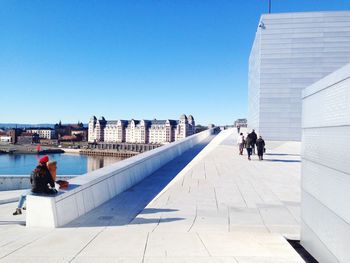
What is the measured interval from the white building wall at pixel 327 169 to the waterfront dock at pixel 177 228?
475mm

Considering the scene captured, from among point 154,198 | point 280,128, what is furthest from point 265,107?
point 154,198

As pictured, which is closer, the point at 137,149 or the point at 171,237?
the point at 171,237

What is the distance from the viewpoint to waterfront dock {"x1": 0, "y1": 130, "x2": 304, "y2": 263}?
163 inches

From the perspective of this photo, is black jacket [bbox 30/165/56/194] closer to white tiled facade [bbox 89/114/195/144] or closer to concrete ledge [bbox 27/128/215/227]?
concrete ledge [bbox 27/128/215/227]

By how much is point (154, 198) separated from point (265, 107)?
26.7 m

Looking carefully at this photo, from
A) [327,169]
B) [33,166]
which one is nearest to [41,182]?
[327,169]

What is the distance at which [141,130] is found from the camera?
15562cm

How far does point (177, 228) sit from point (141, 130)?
5950 inches

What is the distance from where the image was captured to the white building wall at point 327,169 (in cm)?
361

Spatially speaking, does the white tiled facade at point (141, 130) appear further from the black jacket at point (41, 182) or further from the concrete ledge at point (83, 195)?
the black jacket at point (41, 182)

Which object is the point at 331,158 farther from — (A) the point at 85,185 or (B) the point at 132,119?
(B) the point at 132,119

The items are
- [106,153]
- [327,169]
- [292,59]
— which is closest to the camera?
[327,169]

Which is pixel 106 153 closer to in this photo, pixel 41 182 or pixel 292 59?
pixel 292 59

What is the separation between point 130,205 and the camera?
7281mm
